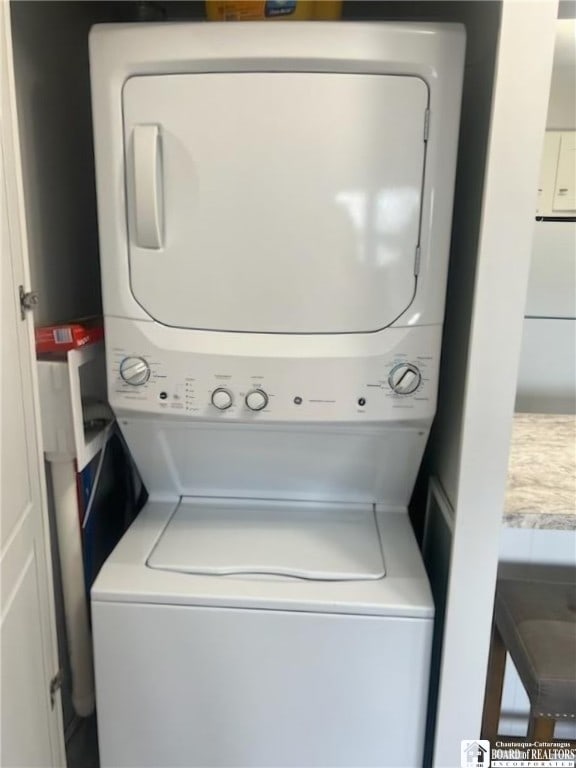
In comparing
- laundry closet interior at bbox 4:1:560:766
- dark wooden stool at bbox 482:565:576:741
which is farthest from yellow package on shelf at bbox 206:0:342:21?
dark wooden stool at bbox 482:565:576:741

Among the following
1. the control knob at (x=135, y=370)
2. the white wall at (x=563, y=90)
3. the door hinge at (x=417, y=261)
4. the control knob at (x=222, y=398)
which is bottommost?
the control knob at (x=222, y=398)

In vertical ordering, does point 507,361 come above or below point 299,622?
above

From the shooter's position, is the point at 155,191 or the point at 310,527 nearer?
the point at 155,191

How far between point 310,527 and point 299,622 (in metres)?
0.27

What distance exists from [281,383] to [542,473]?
0.65 metres

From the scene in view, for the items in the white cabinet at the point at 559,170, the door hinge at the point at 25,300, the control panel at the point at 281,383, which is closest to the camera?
the door hinge at the point at 25,300

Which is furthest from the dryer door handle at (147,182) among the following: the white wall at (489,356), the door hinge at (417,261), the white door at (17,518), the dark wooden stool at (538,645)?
the dark wooden stool at (538,645)

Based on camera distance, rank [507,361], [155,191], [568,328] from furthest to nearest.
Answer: [568,328]
[155,191]
[507,361]

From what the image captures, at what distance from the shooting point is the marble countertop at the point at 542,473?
1.30 meters

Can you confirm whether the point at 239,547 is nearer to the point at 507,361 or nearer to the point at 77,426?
the point at 77,426

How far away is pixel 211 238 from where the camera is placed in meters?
1.30

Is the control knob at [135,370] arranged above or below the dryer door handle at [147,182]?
below

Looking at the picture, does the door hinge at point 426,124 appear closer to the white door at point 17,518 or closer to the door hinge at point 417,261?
the door hinge at point 417,261

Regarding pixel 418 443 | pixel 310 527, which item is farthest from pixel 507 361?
A: pixel 310 527
